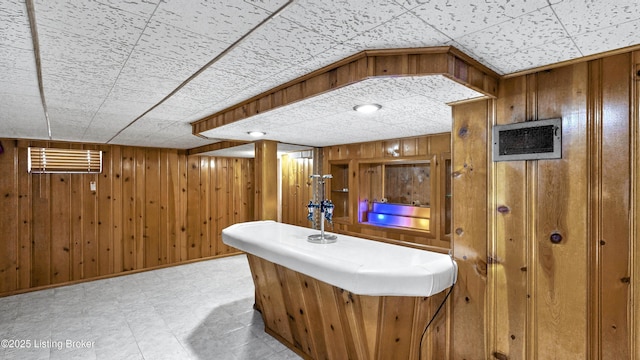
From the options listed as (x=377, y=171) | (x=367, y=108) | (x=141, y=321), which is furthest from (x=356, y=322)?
(x=141, y=321)

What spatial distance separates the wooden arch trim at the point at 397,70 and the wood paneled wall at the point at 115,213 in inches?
167

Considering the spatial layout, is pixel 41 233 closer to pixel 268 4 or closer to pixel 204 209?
pixel 204 209

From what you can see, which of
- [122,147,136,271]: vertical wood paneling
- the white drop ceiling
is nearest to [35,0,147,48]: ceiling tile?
the white drop ceiling

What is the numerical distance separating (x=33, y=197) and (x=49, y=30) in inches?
171

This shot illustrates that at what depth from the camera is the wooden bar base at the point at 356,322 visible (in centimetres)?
179

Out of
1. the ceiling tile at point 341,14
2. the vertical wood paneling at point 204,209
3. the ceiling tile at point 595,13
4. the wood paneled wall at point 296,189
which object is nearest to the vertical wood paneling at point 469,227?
the ceiling tile at point 595,13

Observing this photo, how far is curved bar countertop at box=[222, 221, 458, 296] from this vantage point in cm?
153

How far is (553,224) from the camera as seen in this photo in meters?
1.41

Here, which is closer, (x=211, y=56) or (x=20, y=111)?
(x=211, y=56)

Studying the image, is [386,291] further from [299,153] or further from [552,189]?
[299,153]

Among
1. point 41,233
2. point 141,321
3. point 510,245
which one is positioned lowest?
point 141,321

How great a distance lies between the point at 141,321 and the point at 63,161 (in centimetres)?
274

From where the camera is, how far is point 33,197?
4.16m

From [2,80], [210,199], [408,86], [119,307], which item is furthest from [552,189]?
[210,199]
